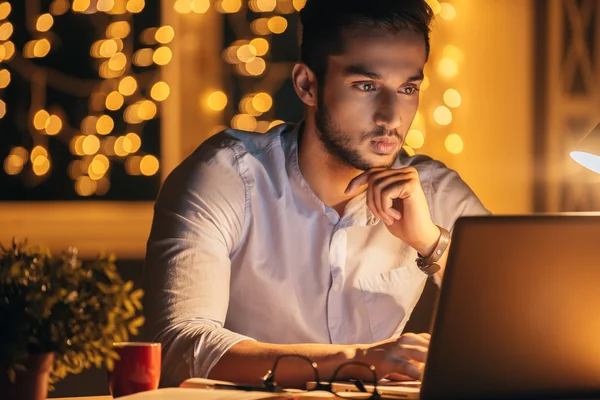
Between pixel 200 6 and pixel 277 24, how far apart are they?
1.01 feet

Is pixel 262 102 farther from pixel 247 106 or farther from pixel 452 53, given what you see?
pixel 452 53

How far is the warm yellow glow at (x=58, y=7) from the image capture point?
3.80 m

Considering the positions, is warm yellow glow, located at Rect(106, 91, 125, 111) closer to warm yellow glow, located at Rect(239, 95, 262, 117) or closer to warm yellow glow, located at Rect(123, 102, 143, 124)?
warm yellow glow, located at Rect(123, 102, 143, 124)

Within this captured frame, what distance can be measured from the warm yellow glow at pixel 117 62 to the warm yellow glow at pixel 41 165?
43cm

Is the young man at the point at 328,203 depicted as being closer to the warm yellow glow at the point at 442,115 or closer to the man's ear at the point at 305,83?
the man's ear at the point at 305,83

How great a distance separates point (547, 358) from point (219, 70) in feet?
9.02

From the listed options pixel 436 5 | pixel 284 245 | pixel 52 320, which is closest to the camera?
pixel 52 320

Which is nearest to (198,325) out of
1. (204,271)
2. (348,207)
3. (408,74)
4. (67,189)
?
(204,271)

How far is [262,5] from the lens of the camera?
3941 mm

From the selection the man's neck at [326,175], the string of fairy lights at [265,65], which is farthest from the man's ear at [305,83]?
the string of fairy lights at [265,65]

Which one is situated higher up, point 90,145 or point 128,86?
point 128,86

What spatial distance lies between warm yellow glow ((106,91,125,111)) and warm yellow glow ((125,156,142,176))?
7.9 inches

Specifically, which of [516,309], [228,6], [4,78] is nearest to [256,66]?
[228,6]

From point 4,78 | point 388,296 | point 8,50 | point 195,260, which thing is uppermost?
point 8,50
